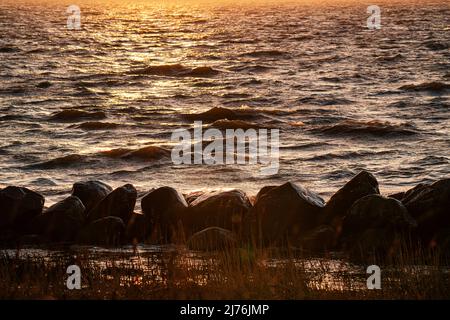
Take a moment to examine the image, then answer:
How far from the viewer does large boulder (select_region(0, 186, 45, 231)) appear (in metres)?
15.5

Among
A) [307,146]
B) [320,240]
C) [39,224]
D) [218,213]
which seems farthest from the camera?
[307,146]

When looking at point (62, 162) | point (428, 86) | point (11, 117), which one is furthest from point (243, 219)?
point (428, 86)

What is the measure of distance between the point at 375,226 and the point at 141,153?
42.1 feet

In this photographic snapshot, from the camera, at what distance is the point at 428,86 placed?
133 ft

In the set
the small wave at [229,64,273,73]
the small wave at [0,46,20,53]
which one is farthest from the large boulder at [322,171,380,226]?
the small wave at [0,46,20,53]

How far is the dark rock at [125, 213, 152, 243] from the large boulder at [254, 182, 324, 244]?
1895mm

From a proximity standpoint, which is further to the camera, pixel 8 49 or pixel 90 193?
pixel 8 49

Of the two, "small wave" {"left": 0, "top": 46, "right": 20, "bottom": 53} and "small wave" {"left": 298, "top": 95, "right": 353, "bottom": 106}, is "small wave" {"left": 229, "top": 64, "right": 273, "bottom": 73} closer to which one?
"small wave" {"left": 298, "top": 95, "right": 353, "bottom": 106}

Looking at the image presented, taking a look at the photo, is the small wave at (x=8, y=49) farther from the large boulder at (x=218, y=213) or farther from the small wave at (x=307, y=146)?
the large boulder at (x=218, y=213)

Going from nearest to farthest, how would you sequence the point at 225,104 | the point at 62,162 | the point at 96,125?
the point at 62,162 → the point at 96,125 → the point at 225,104

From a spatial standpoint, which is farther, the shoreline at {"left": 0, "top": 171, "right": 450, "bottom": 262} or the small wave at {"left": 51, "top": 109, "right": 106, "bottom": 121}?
the small wave at {"left": 51, "top": 109, "right": 106, "bottom": 121}

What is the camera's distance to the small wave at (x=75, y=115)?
1340 inches

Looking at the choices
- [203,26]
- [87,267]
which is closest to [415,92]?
[87,267]

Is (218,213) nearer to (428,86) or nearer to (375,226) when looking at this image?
(375,226)
